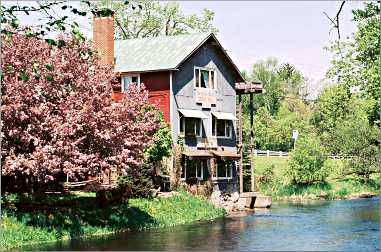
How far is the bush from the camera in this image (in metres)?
57.2

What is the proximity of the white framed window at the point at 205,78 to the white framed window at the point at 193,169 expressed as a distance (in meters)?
4.88

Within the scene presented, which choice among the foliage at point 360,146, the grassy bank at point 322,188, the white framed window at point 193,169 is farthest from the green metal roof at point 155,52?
the foliage at point 360,146

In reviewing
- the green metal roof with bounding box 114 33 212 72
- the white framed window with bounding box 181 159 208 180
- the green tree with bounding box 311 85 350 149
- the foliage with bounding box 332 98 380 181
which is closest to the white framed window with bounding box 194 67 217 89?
the green metal roof with bounding box 114 33 212 72

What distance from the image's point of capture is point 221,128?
4712 cm

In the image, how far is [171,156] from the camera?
41344 mm

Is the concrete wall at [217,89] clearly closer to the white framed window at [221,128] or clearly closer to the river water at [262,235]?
the white framed window at [221,128]

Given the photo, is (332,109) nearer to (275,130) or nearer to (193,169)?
(275,130)

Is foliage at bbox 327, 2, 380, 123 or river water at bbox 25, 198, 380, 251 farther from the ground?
foliage at bbox 327, 2, 380, 123

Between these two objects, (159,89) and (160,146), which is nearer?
(160,146)

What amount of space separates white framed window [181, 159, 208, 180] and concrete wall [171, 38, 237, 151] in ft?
3.43

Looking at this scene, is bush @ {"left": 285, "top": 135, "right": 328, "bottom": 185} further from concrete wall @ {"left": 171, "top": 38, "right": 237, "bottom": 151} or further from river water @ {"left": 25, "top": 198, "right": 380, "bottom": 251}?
river water @ {"left": 25, "top": 198, "right": 380, "bottom": 251}

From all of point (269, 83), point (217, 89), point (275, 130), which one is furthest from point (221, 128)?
point (269, 83)

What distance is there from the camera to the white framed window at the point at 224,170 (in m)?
46.4

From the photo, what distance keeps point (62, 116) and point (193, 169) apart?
17.5 m
